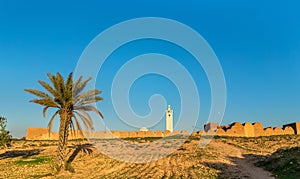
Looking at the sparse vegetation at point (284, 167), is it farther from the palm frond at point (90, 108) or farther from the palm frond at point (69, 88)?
the palm frond at point (69, 88)

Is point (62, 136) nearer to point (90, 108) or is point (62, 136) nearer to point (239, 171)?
point (90, 108)

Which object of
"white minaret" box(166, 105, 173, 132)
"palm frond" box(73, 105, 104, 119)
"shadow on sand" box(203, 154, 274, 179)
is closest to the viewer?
"shadow on sand" box(203, 154, 274, 179)

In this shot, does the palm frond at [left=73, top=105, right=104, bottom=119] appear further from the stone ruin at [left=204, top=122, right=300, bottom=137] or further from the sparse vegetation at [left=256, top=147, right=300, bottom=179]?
the stone ruin at [left=204, top=122, right=300, bottom=137]

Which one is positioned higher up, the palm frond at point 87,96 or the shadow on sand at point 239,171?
the palm frond at point 87,96

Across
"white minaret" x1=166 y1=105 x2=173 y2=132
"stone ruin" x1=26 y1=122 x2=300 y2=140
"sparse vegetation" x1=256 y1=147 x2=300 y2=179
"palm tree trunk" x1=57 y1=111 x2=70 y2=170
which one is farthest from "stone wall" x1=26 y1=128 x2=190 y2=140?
"sparse vegetation" x1=256 y1=147 x2=300 y2=179

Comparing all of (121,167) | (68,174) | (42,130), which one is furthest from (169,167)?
(42,130)

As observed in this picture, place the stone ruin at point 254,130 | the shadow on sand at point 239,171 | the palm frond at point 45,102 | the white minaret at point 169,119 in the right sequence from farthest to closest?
the white minaret at point 169,119
the stone ruin at point 254,130
the palm frond at point 45,102
the shadow on sand at point 239,171

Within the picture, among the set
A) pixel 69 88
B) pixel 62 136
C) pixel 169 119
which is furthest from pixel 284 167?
pixel 169 119

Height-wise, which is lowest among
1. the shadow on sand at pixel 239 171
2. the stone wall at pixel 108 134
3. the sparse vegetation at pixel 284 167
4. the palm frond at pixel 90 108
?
the shadow on sand at pixel 239 171

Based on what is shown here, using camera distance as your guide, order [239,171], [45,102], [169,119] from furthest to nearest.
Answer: [169,119]
[45,102]
[239,171]

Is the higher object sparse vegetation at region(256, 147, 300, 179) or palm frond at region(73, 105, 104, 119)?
palm frond at region(73, 105, 104, 119)

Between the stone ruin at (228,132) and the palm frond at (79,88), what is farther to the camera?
the stone ruin at (228,132)

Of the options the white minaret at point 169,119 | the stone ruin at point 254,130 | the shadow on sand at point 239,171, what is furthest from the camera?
the white minaret at point 169,119

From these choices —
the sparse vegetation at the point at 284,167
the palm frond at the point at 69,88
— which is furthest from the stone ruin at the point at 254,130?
the palm frond at the point at 69,88
